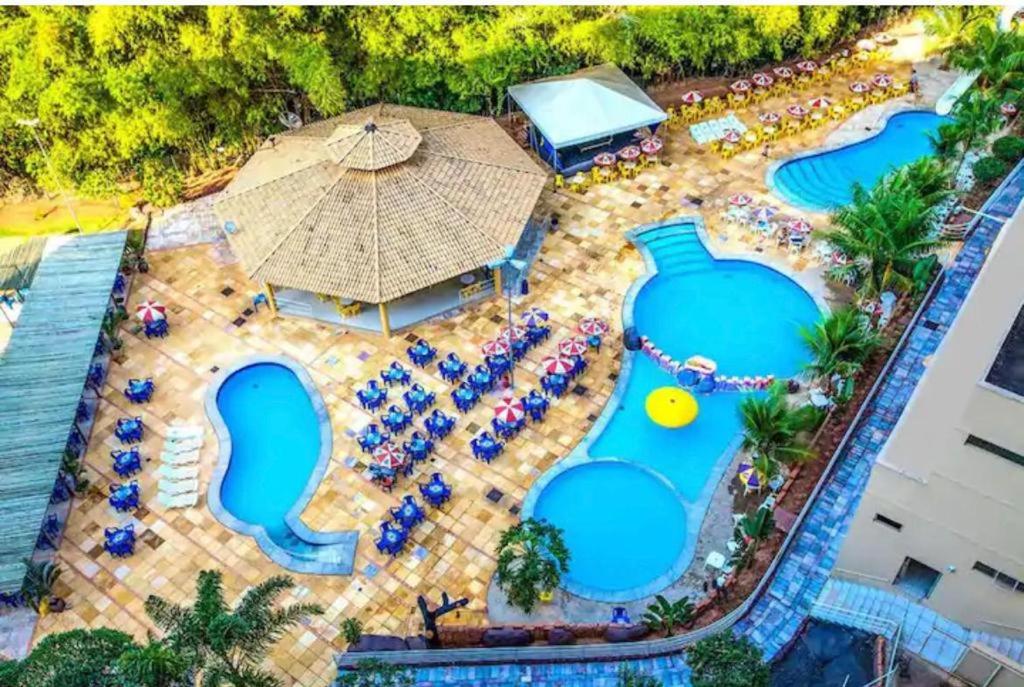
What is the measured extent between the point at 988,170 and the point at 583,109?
17.9m

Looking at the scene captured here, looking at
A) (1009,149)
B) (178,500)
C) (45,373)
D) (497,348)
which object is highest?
(1009,149)

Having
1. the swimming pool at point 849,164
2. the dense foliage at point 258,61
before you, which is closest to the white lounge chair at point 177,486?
the dense foliage at point 258,61

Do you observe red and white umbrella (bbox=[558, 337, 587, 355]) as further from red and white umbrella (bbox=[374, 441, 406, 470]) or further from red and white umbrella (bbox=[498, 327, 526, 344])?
red and white umbrella (bbox=[374, 441, 406, 470])

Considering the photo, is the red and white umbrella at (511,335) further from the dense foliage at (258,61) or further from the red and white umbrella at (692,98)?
the red and white umbrella at (692,98)

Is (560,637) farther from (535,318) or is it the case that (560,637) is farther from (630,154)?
(630,154)

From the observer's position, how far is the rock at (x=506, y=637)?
22297 mm

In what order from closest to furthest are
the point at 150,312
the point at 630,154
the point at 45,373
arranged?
the point at 45,373 → the point at 150,312 → the point at 630,154

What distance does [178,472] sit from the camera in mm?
27984

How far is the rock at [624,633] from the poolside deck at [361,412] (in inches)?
151

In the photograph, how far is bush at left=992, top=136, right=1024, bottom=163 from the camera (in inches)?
1471

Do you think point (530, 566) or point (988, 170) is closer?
point (530, 566)

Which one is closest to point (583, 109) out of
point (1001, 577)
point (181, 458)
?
point (181, 458)

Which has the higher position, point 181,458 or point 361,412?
point 361,412

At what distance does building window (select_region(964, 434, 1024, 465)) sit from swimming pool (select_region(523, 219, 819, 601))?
8.93 meters
